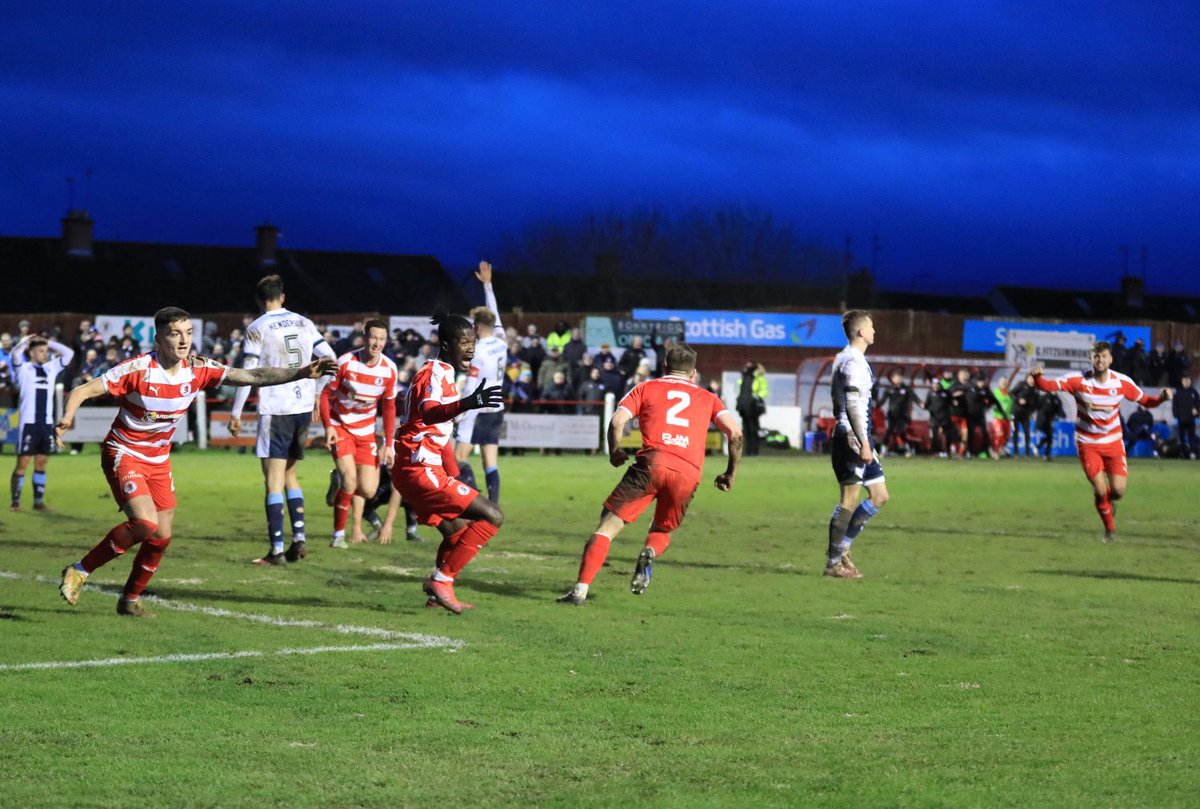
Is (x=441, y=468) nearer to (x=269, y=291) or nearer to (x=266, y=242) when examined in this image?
(x=269, y=291)

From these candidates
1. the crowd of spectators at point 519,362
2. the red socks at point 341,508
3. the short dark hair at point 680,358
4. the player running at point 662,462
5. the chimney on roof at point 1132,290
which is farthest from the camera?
the chimney on roof at point 1132,290

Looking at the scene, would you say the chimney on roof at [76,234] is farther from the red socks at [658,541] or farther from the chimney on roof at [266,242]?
the red socks at [658,541]

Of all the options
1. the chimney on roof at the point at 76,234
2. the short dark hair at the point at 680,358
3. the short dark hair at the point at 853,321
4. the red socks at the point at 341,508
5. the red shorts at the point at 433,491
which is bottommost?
the red socks at the point at 341,508

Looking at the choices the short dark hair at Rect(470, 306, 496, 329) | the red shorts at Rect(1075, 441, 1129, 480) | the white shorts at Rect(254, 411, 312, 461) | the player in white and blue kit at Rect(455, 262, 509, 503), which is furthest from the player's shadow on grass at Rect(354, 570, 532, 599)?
the red shorts at Rect(1075, 441, 1129, 480)

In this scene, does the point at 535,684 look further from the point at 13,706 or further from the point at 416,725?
the point at 13,706

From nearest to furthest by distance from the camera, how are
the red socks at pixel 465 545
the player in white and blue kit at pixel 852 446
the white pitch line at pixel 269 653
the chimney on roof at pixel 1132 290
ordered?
the white pitch line at pixel 269 653 → the red socks at pixel 465 545 → the player in white and blue kit at pixel 852 446 → the chimney on roof at pixel 1132 290

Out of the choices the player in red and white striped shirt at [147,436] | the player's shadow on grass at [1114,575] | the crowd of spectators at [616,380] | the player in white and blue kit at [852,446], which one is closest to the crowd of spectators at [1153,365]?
the crowd of spectators at [616,380]

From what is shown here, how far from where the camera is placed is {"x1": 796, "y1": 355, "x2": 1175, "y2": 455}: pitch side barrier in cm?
→ 3812

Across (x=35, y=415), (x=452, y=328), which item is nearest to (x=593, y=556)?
(x=452, y=328)

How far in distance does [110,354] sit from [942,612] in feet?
78.8

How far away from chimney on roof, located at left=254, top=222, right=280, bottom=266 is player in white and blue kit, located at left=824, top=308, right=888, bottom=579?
56.2m

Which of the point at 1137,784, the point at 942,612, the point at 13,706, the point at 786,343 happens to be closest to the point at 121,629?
the point at 13,706

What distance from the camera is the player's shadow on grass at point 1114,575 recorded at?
41.7 feet

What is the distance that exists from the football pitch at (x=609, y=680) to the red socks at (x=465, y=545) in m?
0.34
